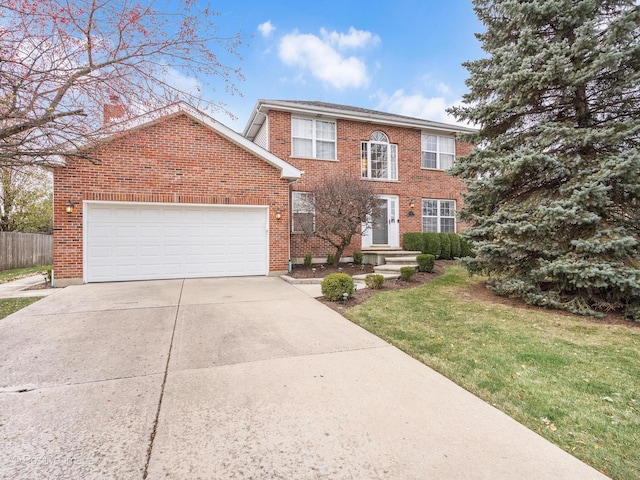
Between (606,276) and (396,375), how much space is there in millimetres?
4218

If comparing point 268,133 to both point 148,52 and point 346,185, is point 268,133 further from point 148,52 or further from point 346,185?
point 148,52

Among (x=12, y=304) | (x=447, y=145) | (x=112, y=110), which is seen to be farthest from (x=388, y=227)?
(x=12, y=304)

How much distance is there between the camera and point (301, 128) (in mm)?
11531

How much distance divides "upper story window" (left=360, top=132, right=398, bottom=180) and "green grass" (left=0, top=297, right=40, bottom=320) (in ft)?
34.1

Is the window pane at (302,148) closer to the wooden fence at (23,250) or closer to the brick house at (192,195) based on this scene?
the brick house at (192,195)

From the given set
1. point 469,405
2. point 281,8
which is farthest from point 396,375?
point 281,8

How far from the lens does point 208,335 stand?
4207 millimetres

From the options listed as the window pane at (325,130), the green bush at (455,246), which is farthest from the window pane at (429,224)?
the window pane at (325,130)

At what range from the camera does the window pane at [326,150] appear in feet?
38.5

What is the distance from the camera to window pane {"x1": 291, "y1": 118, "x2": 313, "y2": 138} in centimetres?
1144

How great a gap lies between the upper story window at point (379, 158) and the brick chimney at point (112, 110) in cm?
909

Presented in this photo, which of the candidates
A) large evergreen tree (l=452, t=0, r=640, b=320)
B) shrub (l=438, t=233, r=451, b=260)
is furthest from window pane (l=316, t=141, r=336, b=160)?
large evergreen tree (l=452, t=0, r=640, b=320)

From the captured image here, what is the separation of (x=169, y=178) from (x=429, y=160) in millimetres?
10259

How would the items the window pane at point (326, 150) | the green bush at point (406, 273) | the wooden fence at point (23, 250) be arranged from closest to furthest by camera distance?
the green bush at point (406, 273)
the window pane at point (326, 150)
the wooden fence at point (23, 250)
